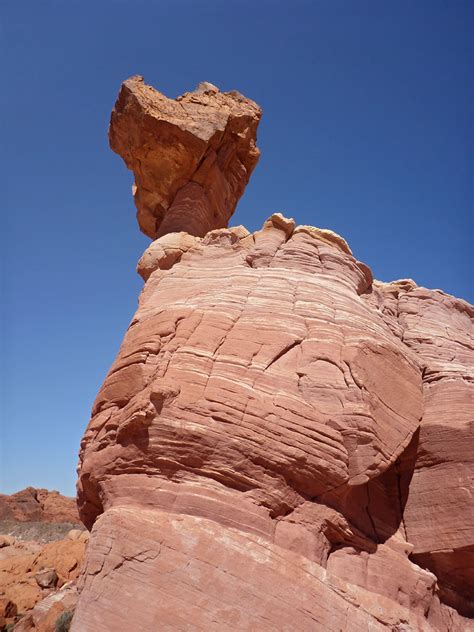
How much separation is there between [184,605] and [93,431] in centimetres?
401

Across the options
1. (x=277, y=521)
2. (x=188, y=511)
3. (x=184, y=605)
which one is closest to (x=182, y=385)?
(x=188, y=511)

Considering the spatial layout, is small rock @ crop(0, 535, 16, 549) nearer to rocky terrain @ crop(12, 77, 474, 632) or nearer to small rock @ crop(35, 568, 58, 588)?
small rock @ crop(35, 568, 58, 588)

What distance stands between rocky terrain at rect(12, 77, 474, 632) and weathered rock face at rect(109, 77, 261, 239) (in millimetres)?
5149

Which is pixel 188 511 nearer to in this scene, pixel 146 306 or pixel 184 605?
pixel 184 605

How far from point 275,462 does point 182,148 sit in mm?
12871

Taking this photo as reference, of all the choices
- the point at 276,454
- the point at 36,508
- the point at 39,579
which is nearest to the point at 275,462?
the point at 276,454

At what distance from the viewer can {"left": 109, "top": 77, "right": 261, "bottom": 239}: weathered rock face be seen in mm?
16891

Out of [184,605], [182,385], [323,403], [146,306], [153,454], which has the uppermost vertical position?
[146,306]

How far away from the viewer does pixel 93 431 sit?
30.5 feet

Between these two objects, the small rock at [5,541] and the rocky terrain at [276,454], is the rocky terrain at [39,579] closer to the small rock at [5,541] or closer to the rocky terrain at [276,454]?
the small rock at [5,541]

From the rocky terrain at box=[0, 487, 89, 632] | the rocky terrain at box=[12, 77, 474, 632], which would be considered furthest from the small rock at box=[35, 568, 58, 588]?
the rocky terrain at box=[12, 77, 474, 632]

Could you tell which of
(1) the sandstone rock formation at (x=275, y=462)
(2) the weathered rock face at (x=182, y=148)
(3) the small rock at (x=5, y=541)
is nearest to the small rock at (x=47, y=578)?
(3) the small rock at (x=5, y=541)

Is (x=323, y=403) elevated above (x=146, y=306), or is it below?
below

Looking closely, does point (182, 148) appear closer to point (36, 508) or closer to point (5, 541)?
point (5, 541)
